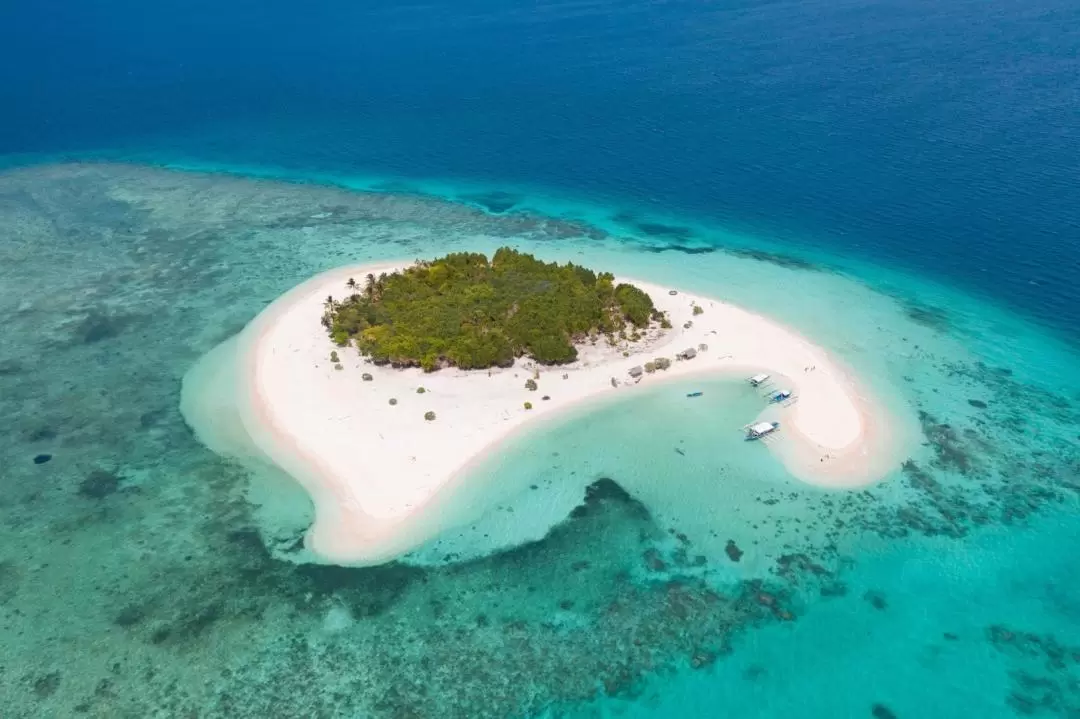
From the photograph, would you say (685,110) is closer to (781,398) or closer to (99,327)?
(781,398)

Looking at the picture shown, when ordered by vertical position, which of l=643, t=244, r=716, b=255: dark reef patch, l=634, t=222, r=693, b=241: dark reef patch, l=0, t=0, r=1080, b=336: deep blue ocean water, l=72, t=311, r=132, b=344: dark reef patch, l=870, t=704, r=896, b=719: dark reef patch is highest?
l=0, t=0, r=1080, b=336: deep blue ocean water

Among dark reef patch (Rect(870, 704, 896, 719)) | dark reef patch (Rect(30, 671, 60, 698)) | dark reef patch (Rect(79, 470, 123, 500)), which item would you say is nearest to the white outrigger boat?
dark reef patch (Rect(870, 704, 896, 719))

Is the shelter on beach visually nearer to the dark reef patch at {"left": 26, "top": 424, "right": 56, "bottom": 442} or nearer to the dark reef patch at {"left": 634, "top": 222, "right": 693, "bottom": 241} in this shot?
the dark reef patch at {"left": 634, "top": 222, "right": 693, "bottom": 241}

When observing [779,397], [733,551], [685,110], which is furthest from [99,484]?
[685,110]

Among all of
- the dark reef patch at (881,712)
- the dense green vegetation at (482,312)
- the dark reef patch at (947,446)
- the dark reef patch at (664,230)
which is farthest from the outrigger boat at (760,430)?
the dark reef patch at (664,230)

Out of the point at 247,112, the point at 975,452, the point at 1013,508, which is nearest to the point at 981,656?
the point at 1013,508
